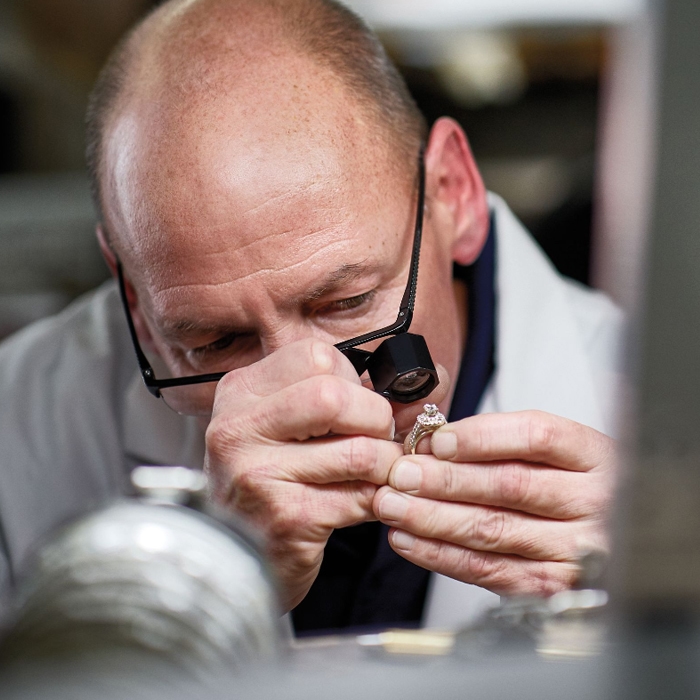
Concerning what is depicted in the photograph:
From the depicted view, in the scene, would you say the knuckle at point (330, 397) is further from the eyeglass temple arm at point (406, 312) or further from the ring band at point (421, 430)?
the eyeglass temple arm at point (406, 312)

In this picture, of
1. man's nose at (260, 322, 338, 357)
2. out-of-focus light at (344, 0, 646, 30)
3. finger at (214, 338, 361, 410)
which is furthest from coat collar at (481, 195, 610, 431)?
out-of-focus light at (344, 0, 646, 30)

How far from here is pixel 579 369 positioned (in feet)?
4.28

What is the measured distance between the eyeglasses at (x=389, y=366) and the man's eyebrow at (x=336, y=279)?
7cm

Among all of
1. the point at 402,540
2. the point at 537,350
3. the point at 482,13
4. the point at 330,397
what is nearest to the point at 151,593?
the point at 330,397

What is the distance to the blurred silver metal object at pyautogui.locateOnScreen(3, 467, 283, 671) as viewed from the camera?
1.18ft

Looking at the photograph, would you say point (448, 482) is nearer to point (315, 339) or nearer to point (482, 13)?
point (315, 339)

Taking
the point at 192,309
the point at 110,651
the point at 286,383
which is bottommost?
the point at 110,651

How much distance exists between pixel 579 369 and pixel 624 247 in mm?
996

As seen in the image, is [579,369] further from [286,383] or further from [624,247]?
[624,247]

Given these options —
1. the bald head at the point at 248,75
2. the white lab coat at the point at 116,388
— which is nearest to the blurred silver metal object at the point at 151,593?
the bald head at the point at 248,75

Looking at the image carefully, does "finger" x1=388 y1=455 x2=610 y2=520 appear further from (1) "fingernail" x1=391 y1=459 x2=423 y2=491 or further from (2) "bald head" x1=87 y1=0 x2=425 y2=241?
(2) "bald head" x1=87 y1=0 x2=425 y2=241

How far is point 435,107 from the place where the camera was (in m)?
2.72

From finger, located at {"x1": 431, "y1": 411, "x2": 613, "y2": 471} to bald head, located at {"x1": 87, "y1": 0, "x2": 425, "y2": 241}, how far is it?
45cm

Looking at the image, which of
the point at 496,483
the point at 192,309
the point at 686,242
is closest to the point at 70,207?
the point at 192,309
